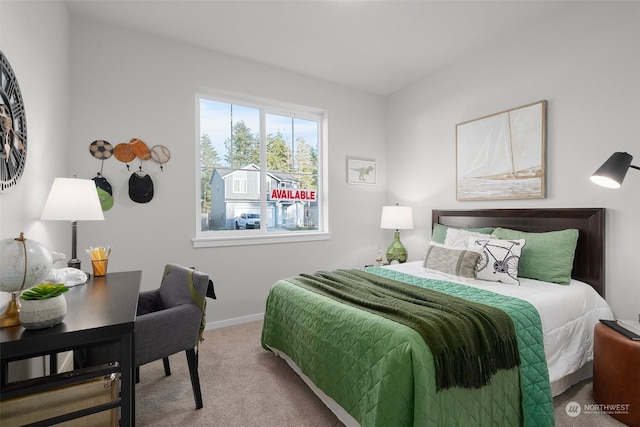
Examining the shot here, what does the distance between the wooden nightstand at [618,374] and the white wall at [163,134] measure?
2580mm

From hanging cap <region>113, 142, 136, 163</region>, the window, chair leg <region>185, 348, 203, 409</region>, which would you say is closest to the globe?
chair leg <region>185, 348, 203, 409</region>

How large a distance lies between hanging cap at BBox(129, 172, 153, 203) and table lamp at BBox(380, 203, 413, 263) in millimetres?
2490

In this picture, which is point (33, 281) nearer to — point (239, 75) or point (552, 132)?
point (239, 75)

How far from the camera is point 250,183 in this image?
3500 millimetres

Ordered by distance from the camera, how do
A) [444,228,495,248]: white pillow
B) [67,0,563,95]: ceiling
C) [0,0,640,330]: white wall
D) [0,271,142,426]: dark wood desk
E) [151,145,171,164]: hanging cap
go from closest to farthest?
[0,271,142,426]: dark wood desk < [0,0,640,330]: white wall < [67,0,563,95]: ceiling < [444,228,495,248]: white pillow < [151,145,171,164]: hanging cap

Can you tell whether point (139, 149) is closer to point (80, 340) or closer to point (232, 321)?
point (232, 321)

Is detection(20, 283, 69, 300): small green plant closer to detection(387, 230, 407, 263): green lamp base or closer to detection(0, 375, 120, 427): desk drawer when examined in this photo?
detection(0, 375, 120, 427): desk drawer

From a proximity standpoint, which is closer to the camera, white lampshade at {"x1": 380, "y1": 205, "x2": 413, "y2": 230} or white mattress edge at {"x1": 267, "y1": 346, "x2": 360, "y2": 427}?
A: white mattress edge at {"x1": 267, "y1": 346, "x2": 360, "y2": 427}

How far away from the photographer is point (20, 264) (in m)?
1.10

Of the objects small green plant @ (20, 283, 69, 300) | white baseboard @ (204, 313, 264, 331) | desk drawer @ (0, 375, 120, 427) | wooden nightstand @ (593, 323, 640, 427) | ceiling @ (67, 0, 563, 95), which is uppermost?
ceiling @ (67, 0, 563, 95)

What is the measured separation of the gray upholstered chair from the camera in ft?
5.30

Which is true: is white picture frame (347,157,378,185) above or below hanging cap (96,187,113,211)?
above

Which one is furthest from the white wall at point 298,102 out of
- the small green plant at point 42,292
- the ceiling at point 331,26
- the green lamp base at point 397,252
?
the small green plant at point 42,292

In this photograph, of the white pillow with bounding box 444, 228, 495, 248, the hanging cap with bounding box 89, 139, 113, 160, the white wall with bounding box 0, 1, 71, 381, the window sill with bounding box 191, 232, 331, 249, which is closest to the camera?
the white wall with bounding box 0, 1, 71, 381
